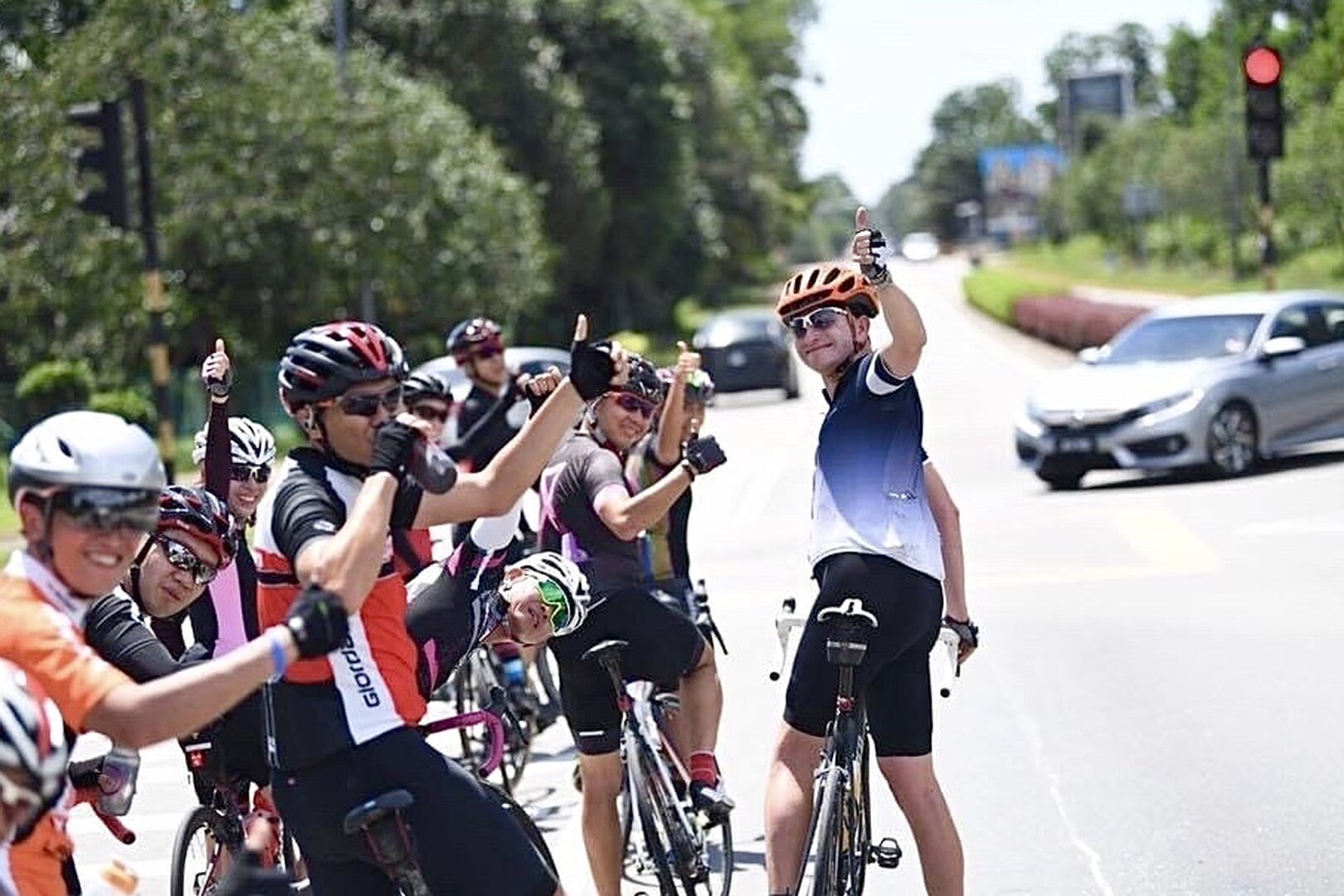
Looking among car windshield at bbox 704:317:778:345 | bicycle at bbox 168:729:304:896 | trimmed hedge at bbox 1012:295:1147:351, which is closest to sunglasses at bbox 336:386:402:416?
bicycle at bbox 168:729:304:896

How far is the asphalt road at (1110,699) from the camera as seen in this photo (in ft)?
26.6

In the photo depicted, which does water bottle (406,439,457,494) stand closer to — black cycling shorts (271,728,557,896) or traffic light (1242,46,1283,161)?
black cycling shorts (271,728,557,896)

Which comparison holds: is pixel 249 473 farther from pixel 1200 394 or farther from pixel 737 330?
pixel 737 330

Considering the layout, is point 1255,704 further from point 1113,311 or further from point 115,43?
point 1113,311

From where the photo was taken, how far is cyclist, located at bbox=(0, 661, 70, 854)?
378cm

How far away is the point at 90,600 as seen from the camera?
417 centimetres

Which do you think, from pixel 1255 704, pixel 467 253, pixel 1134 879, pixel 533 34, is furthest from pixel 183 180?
pixel 1134 879

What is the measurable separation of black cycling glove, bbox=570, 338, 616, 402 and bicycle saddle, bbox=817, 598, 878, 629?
1.36 meters

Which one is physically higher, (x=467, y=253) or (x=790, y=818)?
(x=790, y=818)

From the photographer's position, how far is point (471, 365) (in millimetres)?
11352

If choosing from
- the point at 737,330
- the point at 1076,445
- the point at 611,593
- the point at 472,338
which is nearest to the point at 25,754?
the point at 611,593

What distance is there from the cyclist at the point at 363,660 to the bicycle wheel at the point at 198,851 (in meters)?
1.85

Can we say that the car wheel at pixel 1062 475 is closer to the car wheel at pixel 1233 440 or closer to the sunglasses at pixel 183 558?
the car wheel at pixel 1233 440

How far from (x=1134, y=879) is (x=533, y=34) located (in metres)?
49.7
